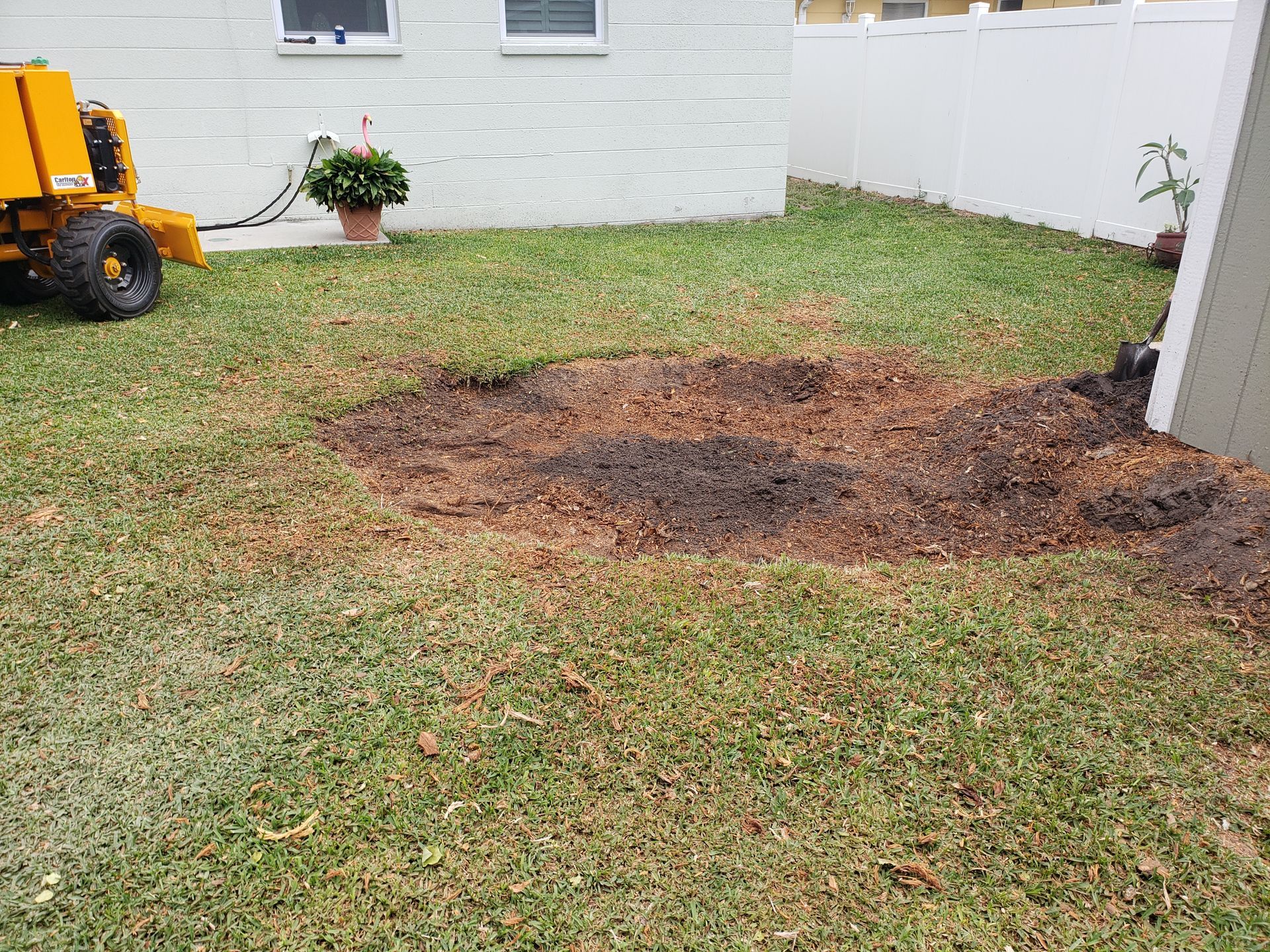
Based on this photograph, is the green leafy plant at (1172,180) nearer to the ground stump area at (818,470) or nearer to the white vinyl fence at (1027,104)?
the white vinyl fence at (1027,104)

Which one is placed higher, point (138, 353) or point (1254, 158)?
point (1254, 158)

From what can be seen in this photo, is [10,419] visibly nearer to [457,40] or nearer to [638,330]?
[638,330]

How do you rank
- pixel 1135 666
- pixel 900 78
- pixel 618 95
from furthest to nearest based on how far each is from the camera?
pixel 900 78, pixel 618 95, pixel 1135 666

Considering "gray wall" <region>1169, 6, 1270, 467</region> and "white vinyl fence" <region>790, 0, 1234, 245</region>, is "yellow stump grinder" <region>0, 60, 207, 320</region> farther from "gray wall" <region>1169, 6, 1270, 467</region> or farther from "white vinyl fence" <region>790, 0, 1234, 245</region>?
"white vinyl fence" <region>790, 0, 1234, 245</region>

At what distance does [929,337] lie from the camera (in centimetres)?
616

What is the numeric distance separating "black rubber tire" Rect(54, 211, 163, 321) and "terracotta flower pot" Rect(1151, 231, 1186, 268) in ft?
26.2

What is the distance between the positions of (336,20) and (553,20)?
2175 mm

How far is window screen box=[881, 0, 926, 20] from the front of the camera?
18344 millimetres

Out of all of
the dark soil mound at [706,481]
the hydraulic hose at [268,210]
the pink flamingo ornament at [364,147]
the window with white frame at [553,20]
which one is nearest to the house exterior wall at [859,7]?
the window with white frame at [553,20]

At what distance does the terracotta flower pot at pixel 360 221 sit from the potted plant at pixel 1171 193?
6.78 meters

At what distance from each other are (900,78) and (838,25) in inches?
65.8

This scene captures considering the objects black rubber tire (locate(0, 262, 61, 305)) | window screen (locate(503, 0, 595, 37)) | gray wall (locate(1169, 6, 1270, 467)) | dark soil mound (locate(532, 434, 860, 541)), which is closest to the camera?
gray wall (locate(1169, 6, 1270, 467))

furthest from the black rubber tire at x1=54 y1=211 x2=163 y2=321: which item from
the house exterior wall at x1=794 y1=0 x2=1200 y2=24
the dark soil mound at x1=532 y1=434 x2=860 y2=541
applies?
the house exterior wall at x1=794 y1=0 x2=1200 y2=24

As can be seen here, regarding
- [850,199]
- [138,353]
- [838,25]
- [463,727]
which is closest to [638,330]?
[138,353]
